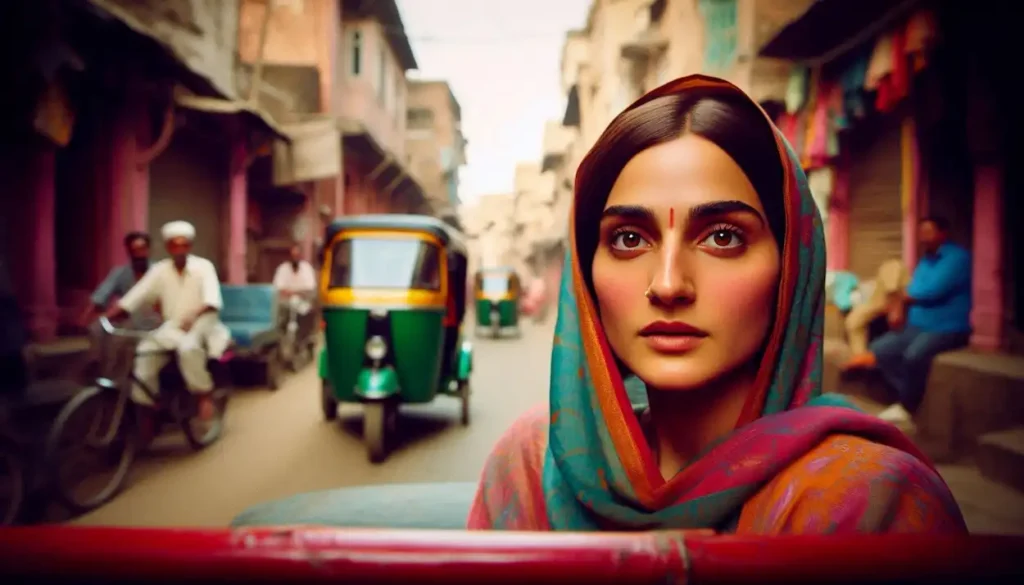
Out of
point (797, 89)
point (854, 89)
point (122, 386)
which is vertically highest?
point (797, 89)

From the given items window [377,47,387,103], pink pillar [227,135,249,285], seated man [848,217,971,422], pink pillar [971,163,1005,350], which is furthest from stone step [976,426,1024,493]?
window [377,47,387,103]

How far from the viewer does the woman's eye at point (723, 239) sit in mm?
925

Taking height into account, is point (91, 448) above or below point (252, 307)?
below

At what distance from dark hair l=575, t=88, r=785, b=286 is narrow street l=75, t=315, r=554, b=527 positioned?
3122mm

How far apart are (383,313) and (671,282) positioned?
4194 millimetres

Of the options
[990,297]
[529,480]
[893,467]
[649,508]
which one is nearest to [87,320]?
[529,480]

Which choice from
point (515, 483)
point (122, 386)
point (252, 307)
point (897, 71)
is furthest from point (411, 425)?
point (897, 71)

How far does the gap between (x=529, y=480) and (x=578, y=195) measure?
1.75 feet

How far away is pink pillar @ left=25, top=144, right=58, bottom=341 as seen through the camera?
16.1ft

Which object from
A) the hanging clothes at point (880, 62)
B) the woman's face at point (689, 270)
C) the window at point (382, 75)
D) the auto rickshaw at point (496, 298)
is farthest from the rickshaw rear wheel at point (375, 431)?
the window at point (382, 75)

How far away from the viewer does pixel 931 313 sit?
4.74m

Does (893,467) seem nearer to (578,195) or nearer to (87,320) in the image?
(578,195)

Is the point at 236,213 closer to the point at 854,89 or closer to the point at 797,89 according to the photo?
the point at 797,89

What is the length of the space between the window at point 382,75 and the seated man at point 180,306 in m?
13.3
